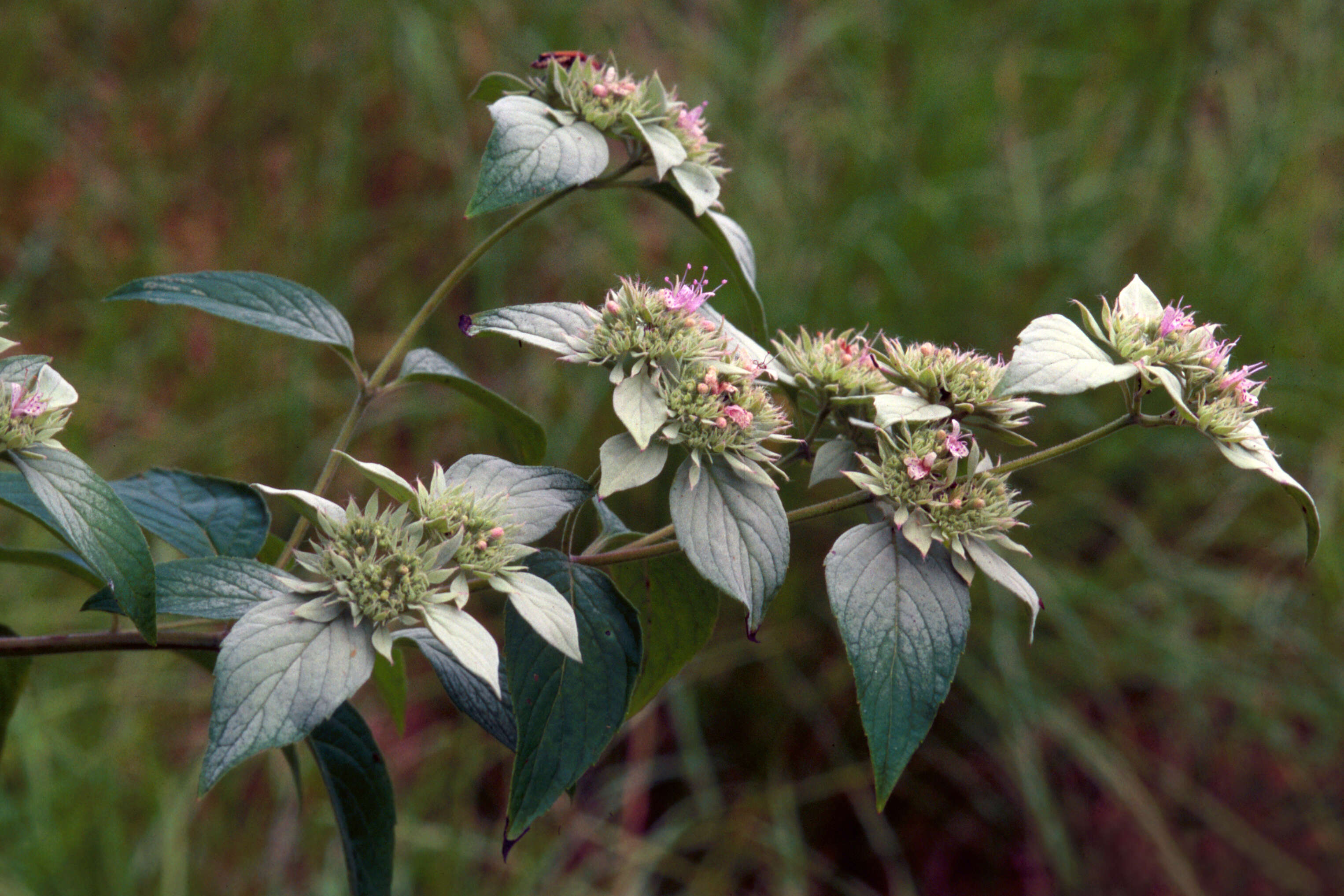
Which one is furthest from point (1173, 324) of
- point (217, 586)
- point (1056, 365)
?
point (217, 586)

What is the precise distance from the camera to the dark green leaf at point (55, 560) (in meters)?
0.78

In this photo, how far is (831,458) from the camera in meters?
0.69

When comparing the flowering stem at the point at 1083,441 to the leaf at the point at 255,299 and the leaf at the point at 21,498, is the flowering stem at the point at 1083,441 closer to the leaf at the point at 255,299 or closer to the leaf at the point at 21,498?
the leaf at the point at 255,299

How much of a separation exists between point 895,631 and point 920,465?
0.10 meters

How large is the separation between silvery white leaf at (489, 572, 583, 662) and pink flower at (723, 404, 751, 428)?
5.6 inches

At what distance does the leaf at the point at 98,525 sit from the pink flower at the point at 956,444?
1.48 feet

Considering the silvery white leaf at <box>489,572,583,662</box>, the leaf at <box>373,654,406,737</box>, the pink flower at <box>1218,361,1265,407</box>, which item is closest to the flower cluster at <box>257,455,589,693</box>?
the silvery white leaf at <box>489,572,583,662</box>

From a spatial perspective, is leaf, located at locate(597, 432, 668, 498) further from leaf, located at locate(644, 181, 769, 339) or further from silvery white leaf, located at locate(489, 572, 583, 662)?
leaf, located at locate(644, 181, 769, 339)

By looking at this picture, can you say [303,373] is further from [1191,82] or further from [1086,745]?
[1191,82]

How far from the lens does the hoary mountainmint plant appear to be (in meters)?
0.57

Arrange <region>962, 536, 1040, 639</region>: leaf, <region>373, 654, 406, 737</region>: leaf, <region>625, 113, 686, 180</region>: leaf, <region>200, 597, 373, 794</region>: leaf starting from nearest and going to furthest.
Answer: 1. <region>200, 597, 373, 794</region>: leaf
2. <region>962, 536, 1040, 639</region>: leaf
3. <region>625, 113, 686, 180</region>: leaf
4. <region>373, 654, 406, 737</region>: leaf

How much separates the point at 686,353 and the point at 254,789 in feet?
6.85

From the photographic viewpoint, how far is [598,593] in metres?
0.68

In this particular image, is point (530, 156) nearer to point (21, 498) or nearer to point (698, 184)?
point (698, 184)
